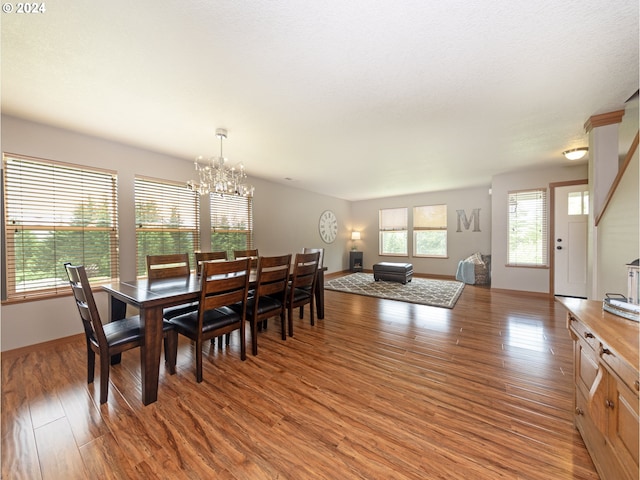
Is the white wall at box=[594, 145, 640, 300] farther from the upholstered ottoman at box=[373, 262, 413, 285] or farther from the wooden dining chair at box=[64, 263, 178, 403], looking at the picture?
the wooden dining chair at box=[64, 263, 178, 403]

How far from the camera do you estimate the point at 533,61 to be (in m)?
1.75

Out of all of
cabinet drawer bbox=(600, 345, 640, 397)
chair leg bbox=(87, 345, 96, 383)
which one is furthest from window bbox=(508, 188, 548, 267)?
chair leg bbox=(87, 345, 96, 383)

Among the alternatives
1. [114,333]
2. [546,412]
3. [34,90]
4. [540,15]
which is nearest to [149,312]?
[114,333]

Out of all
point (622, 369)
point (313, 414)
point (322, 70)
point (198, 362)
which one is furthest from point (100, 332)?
point (622, 369)

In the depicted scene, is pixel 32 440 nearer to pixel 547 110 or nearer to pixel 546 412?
pixel 546 412

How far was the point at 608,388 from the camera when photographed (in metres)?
1.05

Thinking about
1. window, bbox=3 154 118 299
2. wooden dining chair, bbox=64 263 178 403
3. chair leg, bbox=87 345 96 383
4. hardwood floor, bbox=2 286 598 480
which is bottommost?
hardwood floor, bbox=2 286 598 480

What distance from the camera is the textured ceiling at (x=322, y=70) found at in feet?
4.53

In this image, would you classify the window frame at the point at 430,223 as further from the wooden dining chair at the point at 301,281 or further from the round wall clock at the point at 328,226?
the wooden dining chair at the point at 301,281

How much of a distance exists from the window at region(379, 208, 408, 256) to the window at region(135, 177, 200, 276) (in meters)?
5.67

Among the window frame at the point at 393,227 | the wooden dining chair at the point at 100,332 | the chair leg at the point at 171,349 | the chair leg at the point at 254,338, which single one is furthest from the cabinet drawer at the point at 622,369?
the window frame at the point at 393,227

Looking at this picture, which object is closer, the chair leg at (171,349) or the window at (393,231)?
the chair leg at (171,349)

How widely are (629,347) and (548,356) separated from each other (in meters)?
1.98

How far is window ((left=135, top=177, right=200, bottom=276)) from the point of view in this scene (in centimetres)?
346
